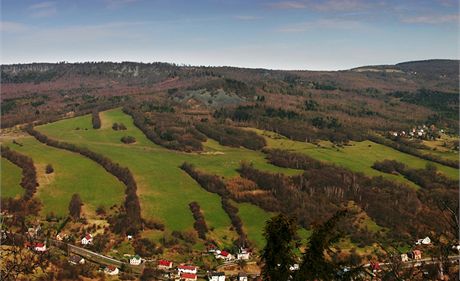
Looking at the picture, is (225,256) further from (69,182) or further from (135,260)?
(69,182)

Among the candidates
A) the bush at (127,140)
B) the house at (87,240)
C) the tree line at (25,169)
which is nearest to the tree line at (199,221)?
the house at (87,240)

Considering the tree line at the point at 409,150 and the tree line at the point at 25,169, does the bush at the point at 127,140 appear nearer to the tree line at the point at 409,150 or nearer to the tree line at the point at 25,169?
the tree line at the point at 25,169

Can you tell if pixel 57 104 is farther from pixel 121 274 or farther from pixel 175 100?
pixel 121 274

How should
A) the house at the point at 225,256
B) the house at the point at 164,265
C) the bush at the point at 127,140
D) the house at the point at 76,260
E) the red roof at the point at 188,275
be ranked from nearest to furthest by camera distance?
the red roof at the point at 188,275 → the house at the point at 76,260 → the house at the point at 164,265 → the house at the point at 225,256 → the bush at the point at 127,140

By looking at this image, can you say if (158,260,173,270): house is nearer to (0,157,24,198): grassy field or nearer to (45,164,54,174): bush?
(0,157,24,198): grassy field

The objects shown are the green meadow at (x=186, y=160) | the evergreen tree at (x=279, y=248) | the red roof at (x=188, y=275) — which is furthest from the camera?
the green meadow at (x=186, y=160)

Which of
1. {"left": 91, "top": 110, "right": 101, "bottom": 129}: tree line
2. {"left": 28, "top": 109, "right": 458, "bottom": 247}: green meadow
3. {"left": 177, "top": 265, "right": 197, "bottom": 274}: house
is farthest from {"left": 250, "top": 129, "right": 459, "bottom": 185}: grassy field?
{"left": 177, "top": 265, "right": 197, "bottom": 274}: house

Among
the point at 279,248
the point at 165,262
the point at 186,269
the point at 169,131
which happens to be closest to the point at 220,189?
the point at 165,262
